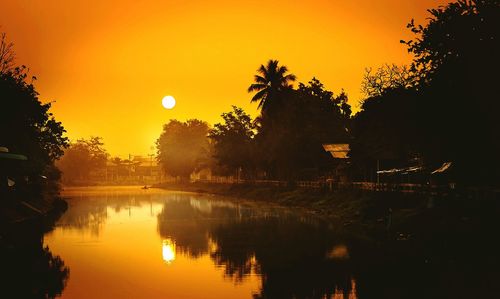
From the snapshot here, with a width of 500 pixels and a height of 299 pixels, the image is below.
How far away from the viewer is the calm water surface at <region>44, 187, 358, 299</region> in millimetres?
23938

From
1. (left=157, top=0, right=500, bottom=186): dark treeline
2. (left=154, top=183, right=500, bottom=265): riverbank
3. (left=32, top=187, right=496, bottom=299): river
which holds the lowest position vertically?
(left=32, top=187, right=496, bottom=299): river

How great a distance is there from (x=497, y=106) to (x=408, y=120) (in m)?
6.04

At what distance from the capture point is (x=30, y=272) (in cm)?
2692

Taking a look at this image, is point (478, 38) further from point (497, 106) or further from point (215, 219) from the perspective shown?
point (215, 219)

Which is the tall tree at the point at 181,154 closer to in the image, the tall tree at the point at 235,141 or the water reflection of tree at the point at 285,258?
the tall tree at the point at 235,141

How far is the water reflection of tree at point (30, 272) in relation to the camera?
2292 cm

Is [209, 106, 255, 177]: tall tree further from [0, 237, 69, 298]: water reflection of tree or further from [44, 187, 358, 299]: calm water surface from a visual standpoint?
[0, 237, 69, 298]: water reflection of tree

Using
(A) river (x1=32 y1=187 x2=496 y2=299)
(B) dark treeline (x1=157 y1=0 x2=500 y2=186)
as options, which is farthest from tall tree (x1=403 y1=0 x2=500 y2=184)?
(A) river (x1=32 y1=187 x2=496 y2=299)

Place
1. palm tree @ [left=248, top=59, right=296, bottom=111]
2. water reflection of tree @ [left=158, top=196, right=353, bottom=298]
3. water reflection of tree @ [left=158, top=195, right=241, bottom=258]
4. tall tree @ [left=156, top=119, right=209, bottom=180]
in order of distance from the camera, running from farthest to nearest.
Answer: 1. tall tree @ [left=156, top=119, right=209, bottom=180]
2. palm tree @ [left=248, top=59, right=296, bottom=111]
3. water reflection of tree @ [left=158, top=195, right=241, bottom=258]
4. water reflection of tree @ [left=158, top=196, right=353, bottom=298]

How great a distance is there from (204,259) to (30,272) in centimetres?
893

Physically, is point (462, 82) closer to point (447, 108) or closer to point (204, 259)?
point (447, 108)

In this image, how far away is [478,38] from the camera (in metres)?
35.8

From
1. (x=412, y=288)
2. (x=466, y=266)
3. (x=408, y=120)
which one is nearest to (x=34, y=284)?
(x=412, y=288)

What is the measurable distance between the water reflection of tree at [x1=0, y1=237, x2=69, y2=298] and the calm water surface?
24.1 inches
